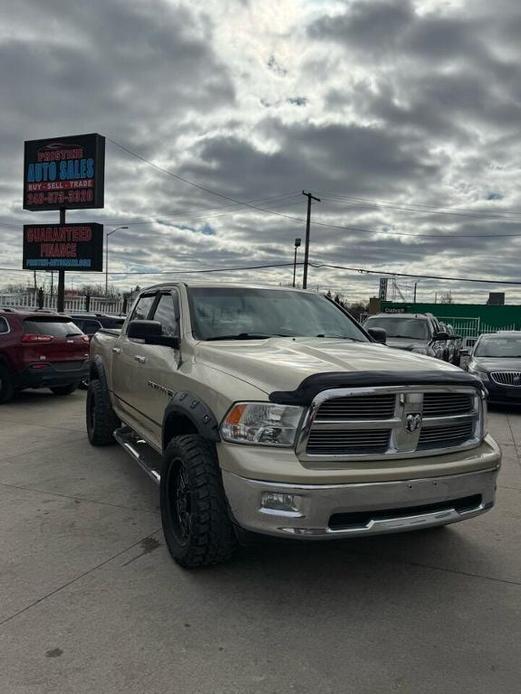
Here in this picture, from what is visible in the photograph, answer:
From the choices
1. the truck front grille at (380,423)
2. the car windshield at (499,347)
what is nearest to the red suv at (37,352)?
the truck front grille at (380,423)

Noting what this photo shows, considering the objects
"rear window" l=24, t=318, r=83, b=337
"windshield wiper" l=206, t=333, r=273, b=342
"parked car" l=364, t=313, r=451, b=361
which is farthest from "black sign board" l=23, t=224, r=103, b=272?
"windshield wiper" l=206, t=333, r=273, b=342

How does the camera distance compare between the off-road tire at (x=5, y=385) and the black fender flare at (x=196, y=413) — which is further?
the off-road tire at (x=5, y=385)

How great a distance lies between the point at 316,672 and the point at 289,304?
294 cm

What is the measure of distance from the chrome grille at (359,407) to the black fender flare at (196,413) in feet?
2.12

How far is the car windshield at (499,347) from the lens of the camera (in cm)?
1154

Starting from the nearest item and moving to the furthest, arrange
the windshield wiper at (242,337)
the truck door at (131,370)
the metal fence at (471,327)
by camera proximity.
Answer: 1. the windshield wiper at (242,337)
2. the truck door at (131,370)
3. the metal fence at (471,327)

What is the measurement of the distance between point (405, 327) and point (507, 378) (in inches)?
155

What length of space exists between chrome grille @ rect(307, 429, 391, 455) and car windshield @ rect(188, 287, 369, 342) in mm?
1397

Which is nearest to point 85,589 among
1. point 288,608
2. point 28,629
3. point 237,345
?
point 28,629

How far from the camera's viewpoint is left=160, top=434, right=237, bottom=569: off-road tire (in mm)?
3252

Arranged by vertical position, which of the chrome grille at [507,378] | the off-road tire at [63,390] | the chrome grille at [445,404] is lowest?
the off-road tire at [63,390]

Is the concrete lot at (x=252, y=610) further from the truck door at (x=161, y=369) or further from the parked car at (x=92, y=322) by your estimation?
the parked car at (x=92, y=322)

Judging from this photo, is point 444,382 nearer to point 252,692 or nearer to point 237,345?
point 237,345

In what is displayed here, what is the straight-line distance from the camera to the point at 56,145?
20219mm
